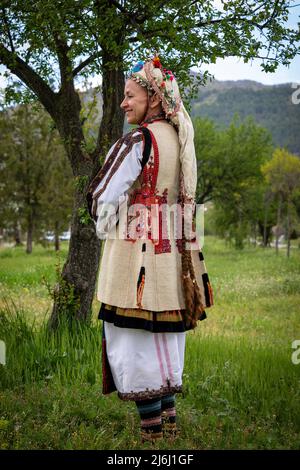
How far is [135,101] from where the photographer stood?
11.0 feet

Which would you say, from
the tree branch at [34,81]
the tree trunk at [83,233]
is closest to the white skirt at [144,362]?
the tree trunk at [83,233]

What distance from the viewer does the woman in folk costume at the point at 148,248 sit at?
10.3 ft

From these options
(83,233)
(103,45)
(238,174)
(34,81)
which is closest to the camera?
(103,45)

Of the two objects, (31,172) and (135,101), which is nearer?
(135,101)

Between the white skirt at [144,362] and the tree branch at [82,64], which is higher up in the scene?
the tree branch at [82,64]

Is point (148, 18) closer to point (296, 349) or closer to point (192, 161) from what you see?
point (192, 161)

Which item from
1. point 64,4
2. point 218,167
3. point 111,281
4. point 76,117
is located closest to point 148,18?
point 64,4

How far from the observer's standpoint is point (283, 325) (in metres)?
8.88

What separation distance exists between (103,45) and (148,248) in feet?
10.2

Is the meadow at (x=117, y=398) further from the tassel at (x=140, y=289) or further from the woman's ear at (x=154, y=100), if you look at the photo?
the woman's ear at (x=154, y=100)

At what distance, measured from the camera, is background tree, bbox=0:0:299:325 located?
504 centimetres

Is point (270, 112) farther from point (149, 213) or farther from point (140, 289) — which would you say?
point (140, 289)
